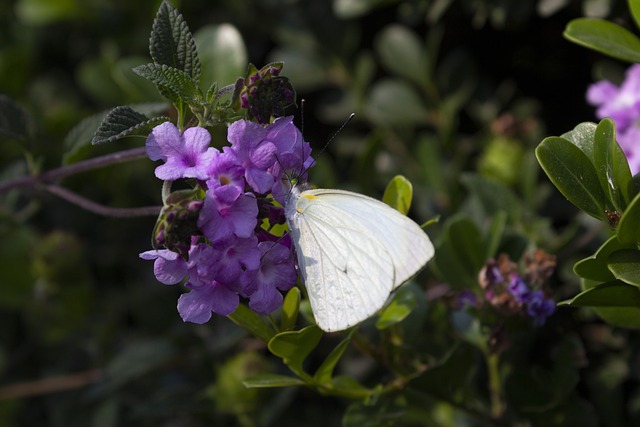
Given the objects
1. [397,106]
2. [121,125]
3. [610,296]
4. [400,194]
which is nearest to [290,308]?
[400,194]

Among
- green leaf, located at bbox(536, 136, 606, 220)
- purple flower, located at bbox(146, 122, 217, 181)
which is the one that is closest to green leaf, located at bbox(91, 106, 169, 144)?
purple flower, located at bbox(146, 122, 217, 181)

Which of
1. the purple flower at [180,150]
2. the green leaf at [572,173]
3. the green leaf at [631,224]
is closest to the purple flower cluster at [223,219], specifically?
the purple flower at [180,150]

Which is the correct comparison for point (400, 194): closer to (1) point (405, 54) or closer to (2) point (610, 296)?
(2) point (610, 296)

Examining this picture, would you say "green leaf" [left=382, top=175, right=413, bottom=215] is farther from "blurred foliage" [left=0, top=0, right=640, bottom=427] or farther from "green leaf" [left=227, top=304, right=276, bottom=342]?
"green leaf" [left=227, top=304, right=276, bottom=342]

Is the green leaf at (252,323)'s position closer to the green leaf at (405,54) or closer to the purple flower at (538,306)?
the purple flower at (538,306)

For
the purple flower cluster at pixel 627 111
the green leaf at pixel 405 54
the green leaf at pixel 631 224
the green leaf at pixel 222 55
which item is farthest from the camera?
the green leaf at pixel 405 54

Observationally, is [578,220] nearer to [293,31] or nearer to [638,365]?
[638,365]

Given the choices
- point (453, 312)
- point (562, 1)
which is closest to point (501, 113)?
point (562, 1)
